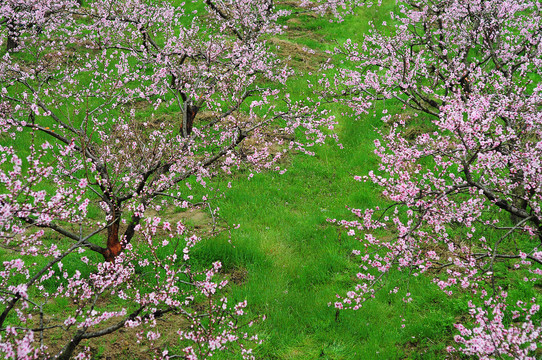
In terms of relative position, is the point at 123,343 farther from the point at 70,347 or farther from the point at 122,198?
the point at 122,198

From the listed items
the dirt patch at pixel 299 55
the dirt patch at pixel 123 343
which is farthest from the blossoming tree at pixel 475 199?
the dirt patch at pixel 299 55

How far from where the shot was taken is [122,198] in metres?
5.57

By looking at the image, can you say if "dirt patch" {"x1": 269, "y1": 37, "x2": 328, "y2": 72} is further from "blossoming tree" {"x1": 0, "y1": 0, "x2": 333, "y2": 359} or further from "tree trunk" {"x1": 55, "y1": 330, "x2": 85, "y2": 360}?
"tree trunk" {"x1": 55, "y1": 330, "x2": 85, "y2": 360}

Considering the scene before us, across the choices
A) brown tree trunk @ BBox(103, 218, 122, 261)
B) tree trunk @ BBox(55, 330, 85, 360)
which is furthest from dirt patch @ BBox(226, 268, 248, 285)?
tree trunk @ BBox(55, 330, 85, 360)

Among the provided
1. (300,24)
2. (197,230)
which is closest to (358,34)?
(300,24)

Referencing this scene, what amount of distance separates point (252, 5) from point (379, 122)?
4810mm

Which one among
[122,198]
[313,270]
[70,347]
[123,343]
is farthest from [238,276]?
[70,347]

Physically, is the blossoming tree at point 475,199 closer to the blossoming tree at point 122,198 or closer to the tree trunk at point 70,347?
the blossoming tree at point 122,198

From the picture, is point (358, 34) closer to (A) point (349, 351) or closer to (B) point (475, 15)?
(B) point (475, 15)

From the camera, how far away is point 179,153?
21.4 feet

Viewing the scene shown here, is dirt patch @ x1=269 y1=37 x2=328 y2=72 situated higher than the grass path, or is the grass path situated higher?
dirt patch @ x1=269 y1=37 x2=328 y2=72

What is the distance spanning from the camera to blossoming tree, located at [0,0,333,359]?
4270 mm

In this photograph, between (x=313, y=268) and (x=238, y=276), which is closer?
(x=238, y=276)

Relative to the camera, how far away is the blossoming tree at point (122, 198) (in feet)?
14.0
